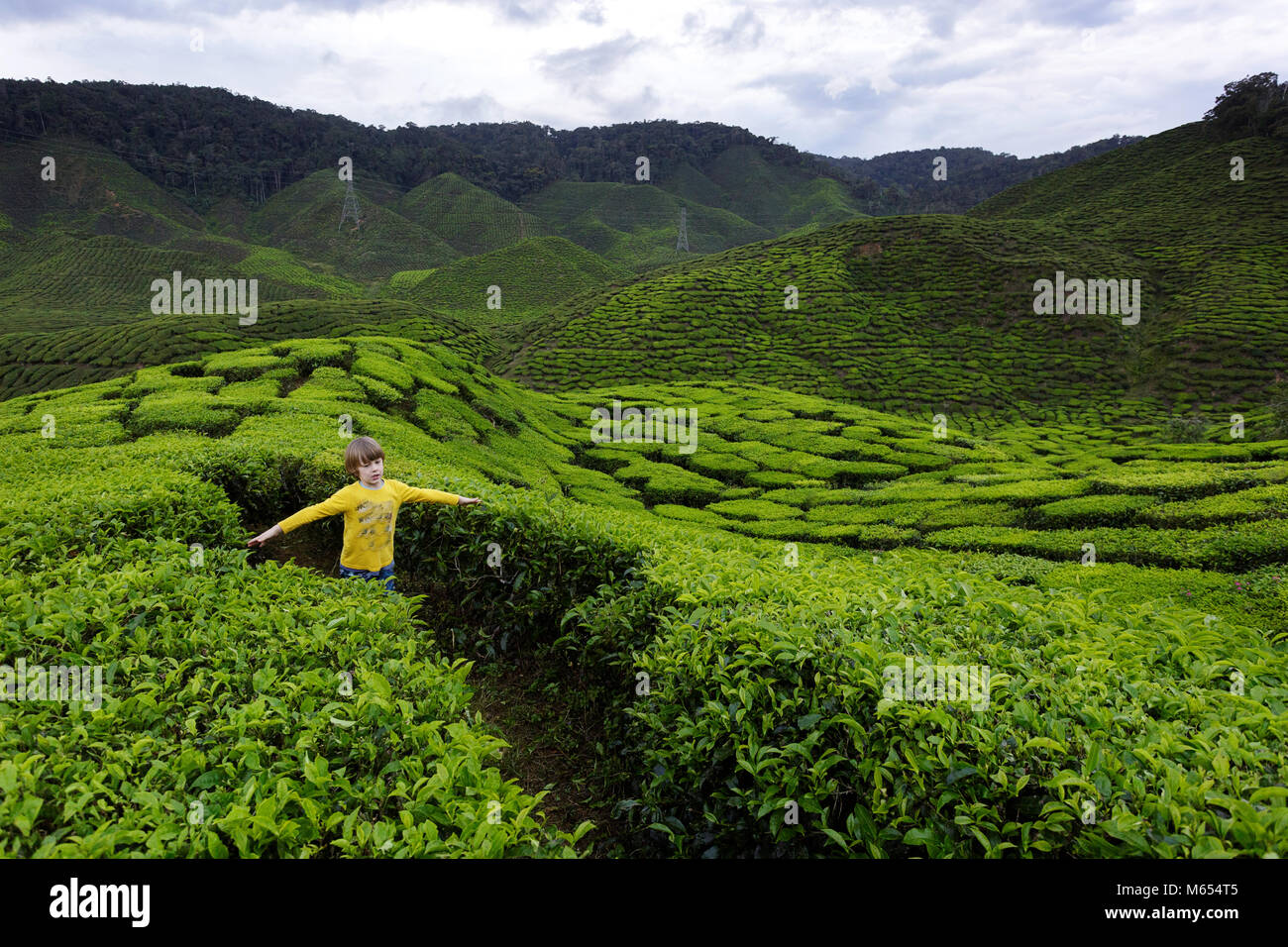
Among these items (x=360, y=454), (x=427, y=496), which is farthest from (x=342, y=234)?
(x=360, y=454)

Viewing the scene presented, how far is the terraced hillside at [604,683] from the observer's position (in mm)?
2344

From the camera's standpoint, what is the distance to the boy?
5.18 meters

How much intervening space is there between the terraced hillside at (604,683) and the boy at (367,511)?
763 mm

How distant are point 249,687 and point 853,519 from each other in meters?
10.5

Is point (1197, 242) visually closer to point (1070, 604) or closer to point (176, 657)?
point (1070, 604)

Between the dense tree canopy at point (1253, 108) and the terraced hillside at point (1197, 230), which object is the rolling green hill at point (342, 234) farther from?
the dense tree canopy at point (1253, 108)

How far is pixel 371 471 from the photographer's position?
A: 5184 mm

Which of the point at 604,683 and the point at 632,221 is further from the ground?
the point at 632,221

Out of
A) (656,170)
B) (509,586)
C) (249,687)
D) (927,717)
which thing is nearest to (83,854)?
(249,687)

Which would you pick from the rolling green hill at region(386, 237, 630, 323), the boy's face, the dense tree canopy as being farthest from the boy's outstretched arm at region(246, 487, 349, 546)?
the dense tree canopy

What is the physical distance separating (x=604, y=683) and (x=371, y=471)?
2560 mm

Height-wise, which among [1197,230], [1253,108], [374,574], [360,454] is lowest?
[374,574]

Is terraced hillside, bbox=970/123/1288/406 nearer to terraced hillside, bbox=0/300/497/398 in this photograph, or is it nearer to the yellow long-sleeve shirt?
the yellow long-sleeve shirt

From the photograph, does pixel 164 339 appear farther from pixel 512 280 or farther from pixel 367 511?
pixel 512 280
